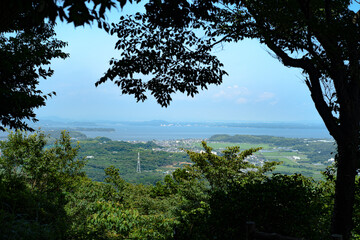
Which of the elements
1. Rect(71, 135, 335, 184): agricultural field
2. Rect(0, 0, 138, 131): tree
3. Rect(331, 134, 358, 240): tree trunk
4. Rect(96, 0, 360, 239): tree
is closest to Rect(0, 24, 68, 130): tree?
Rect(0, 0, 138, 131): tree

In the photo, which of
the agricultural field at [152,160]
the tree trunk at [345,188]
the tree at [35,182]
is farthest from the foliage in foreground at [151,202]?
the agricultural field at [152,160]

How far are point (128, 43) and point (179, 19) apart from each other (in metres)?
1.15

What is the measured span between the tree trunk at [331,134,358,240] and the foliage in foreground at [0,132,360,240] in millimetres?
253

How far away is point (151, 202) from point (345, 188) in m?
8.07

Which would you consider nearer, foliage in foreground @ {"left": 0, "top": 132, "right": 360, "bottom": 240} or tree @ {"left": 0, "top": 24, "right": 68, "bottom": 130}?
foliage in foreground @ {"left": 0, "top": 132, "right": 360, "bottom": 240}

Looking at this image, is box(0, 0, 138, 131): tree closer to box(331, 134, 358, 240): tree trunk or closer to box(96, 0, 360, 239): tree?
box(96, 0, 360, 239): tree

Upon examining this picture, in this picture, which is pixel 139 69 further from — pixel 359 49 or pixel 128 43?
pixel 359 49

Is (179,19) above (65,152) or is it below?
above

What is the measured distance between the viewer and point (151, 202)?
11.4 m

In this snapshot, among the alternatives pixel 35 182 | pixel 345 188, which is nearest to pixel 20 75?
pixel 35 182

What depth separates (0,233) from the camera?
12.6 feet

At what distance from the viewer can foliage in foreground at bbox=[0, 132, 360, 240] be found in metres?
4.26

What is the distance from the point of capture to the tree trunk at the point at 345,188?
4.82 m

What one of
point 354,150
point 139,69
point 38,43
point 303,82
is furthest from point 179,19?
point 38,43
